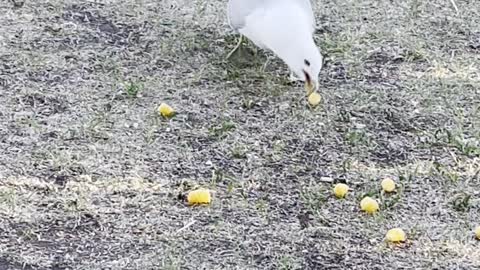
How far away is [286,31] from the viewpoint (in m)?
2.87

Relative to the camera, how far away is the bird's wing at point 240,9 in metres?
2.95

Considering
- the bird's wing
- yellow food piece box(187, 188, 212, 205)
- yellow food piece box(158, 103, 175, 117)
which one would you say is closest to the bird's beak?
the bird's wing

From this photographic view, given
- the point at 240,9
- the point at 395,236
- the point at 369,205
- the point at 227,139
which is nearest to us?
the point at 395,236

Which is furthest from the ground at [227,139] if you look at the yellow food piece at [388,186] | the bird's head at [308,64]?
the bird's head at [308,64]

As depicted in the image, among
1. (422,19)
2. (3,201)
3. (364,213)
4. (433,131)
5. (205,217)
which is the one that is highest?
(422,19)

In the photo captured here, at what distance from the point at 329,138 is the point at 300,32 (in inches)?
13.1

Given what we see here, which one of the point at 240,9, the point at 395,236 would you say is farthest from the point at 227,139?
the point at 395,236

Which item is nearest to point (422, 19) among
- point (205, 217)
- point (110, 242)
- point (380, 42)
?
point (380, 42)

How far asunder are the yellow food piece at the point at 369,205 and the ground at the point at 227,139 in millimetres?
28

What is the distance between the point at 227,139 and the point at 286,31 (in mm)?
374

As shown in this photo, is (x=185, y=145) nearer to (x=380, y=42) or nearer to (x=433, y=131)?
(x=433, y=131)

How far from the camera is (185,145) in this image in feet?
9.12

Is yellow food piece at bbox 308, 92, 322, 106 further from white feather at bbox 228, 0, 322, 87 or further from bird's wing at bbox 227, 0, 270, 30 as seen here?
bird's wing at bbox 227, 0, 270, 30

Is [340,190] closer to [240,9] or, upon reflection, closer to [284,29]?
[284,29]
